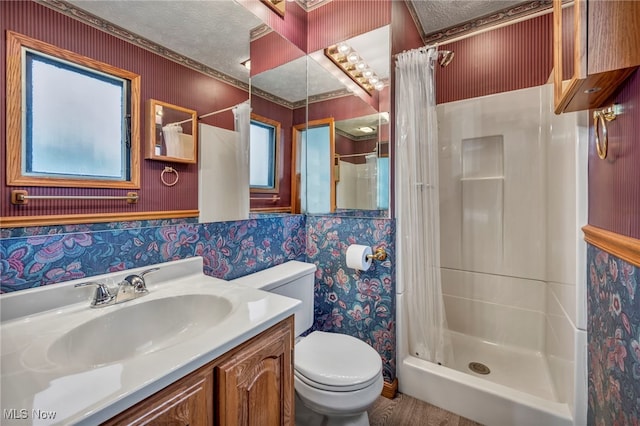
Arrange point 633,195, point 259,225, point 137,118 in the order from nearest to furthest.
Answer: point 633,195
point 137,118
point 259,225

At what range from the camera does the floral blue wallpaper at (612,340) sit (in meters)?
0.72

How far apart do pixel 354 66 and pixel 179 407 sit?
1880mm

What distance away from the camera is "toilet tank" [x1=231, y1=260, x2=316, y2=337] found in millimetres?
1383

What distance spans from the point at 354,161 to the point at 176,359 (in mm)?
1440

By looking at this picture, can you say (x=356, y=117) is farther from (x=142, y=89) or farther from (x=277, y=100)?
(x=142, y=89)

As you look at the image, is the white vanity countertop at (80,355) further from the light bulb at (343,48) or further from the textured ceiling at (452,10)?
the textured ceiling at (452,10)

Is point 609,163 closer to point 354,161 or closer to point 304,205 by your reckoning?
point 354,161

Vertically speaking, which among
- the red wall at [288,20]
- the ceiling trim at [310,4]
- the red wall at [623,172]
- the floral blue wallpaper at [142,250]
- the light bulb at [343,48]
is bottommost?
the floral blue wallpaper at [142,250]

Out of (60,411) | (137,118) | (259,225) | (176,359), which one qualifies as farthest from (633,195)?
(137,118)

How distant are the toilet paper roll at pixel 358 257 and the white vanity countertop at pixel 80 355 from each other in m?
0.72

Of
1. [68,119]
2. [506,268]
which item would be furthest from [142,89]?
[506,268]

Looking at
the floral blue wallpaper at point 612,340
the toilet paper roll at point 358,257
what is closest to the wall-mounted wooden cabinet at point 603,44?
the floral blue wallpaper at point 612,340

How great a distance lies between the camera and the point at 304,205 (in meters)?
1.90

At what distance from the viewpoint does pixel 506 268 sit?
77.1 inches
